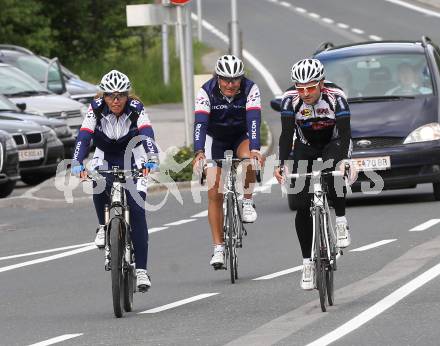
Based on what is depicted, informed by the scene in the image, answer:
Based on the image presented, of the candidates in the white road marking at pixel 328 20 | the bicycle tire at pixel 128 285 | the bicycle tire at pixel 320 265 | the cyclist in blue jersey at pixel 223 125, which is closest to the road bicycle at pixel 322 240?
the bicycle tire at pixel 320 265

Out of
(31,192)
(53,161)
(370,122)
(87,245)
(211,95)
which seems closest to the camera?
(211,95)

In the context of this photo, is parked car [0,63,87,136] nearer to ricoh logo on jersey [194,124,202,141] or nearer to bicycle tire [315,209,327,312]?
ricoh logo on jersey [194,124,202,141]

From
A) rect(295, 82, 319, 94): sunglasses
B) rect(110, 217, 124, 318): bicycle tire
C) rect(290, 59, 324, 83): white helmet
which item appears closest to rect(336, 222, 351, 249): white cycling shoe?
rect(295, 82, 319, 94): sunglasses

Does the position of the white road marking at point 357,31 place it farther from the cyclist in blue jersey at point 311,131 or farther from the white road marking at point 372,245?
the cyclist in blue jersey at point 311,131

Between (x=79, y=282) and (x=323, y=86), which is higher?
(x=323, y=86)

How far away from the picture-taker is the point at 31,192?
945 inches

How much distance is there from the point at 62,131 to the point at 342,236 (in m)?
16.0

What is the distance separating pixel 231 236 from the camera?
14.3 meters

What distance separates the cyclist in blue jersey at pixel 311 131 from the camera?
40.2 ft

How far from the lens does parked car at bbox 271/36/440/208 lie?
19.4 m

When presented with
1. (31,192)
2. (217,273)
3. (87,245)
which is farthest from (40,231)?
(217,273)

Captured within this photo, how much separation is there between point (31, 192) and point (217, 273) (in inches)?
368

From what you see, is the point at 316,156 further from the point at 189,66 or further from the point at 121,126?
the point at 189,66

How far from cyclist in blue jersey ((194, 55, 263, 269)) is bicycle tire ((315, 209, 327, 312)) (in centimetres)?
199
